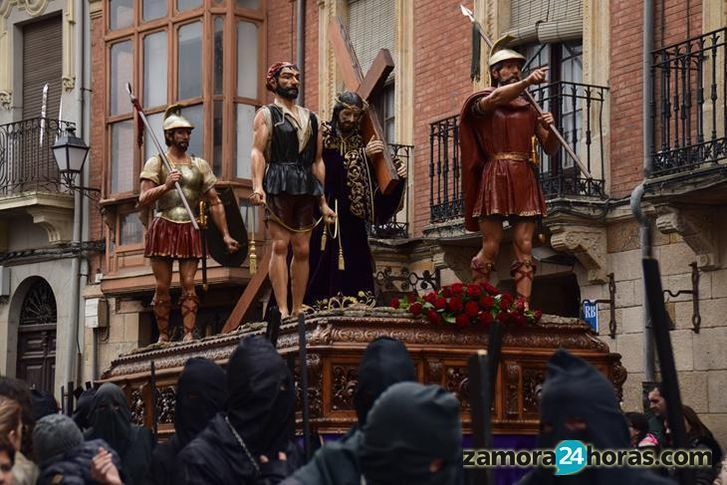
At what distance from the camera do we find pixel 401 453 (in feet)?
14.5

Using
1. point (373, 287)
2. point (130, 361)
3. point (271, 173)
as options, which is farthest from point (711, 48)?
point (130, 361)

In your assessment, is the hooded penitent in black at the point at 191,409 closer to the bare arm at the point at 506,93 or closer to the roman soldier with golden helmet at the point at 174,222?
the bare arm at the point at 506,93

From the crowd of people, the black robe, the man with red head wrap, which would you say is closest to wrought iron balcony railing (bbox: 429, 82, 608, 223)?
the black robe

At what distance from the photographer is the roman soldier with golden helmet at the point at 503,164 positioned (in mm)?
10258

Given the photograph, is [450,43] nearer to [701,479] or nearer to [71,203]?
[71,203]

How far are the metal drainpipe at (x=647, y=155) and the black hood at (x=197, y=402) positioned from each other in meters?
7.92

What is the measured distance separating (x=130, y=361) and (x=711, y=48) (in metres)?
5.32

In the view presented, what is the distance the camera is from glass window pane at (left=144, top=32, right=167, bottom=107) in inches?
821

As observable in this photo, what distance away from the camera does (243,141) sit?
20234 millimetres

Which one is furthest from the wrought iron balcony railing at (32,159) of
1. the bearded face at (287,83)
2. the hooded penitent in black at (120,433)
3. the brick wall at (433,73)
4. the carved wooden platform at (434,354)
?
the hooded penitent in black at (120,433)

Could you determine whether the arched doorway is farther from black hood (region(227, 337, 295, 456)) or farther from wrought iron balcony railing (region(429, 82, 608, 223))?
black hood (region(227, 337, 295, 456))

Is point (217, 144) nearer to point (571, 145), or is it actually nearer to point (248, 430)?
point (571, 145)

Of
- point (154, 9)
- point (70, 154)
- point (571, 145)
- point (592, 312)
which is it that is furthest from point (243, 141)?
point (592, 312)

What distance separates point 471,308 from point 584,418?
5087 mm
